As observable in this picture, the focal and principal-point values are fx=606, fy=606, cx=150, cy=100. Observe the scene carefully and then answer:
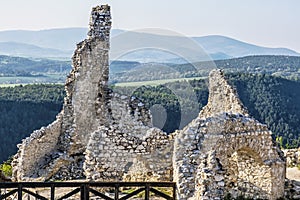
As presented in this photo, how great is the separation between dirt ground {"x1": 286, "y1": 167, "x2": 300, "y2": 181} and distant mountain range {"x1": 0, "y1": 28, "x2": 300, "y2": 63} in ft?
21.0

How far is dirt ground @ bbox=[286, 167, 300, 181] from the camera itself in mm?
16341

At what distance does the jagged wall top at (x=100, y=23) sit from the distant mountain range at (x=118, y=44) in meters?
0.63

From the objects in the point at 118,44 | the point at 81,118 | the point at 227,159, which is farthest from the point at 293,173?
the point at 118,44

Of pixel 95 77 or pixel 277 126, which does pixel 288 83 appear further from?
pixel 95 77

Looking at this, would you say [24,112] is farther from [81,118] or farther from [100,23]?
[100,23]

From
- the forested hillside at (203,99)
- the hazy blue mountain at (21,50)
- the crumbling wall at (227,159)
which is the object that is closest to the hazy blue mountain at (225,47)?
the forested hillside at (203,99)

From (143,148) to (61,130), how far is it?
5168 mm

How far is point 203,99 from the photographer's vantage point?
5134 cm

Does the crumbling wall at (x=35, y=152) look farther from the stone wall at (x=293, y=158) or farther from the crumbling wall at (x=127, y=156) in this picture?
the stone wall at (x=293, y=158)

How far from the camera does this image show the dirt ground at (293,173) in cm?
1634

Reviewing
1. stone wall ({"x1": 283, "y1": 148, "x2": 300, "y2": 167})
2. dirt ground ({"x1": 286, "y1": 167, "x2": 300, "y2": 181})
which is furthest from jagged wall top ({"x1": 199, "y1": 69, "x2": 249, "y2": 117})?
stone wall ({"x1": 283, "y1": 148, "x2": 300, "y2": 167})

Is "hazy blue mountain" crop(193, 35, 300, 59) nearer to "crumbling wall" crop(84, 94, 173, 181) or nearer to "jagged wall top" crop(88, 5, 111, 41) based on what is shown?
"jagged wall top" crop(88, 5, 111, 41)

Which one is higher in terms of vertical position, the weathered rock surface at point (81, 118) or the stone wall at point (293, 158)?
the weathered rock surface at point (81, 118)

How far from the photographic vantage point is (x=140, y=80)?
33031 mm
